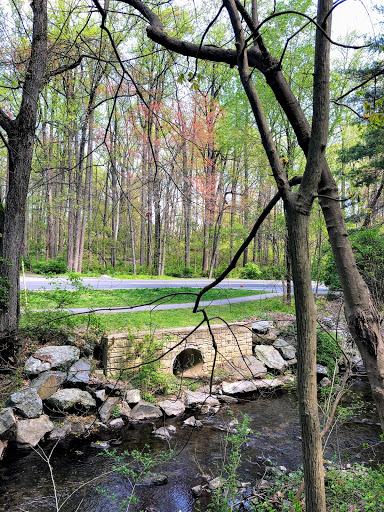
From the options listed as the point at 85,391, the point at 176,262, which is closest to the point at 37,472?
A: the point at 85,391

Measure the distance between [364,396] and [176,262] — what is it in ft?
64.8

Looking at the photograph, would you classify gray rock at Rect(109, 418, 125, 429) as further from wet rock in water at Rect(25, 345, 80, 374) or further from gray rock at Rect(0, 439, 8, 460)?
gray rock at Rect(0, 439, 8, 460)

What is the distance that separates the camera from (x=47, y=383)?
6.06 metres

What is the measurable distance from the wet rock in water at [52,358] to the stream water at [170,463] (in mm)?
1594

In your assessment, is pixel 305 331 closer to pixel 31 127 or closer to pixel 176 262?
pixel 31 127

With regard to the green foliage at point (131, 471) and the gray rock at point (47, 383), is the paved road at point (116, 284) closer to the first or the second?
the gray rock at point (47, 383)

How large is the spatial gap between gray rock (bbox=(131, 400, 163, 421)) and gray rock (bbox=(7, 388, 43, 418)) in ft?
5.65

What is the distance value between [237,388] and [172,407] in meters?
1.80

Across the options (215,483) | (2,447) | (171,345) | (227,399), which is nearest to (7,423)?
(2,447)

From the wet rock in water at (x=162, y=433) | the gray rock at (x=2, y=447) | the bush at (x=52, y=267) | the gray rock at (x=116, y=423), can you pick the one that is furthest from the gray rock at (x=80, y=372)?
the bush at (x=52, y=267)

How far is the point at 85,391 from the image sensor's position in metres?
6.32

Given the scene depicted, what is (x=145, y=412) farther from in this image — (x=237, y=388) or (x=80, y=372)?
(x=237, y=388)

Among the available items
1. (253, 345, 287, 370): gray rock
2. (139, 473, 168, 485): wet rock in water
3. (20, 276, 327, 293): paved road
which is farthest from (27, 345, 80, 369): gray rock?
(253, 345, 287, 370): gray rock

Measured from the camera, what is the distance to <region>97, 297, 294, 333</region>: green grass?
801cm
